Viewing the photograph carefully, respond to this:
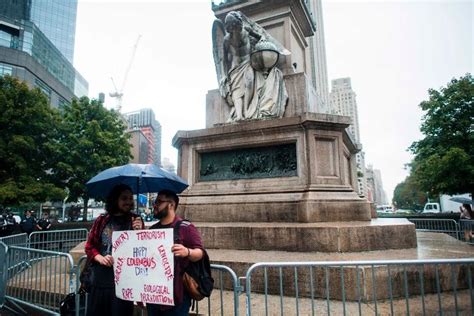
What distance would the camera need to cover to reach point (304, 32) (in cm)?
1155

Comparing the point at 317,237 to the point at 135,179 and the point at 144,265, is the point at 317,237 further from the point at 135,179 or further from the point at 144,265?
the point at 144,265

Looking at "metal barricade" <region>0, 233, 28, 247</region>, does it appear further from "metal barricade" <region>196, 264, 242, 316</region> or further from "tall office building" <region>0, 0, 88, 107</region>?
"tall office building" <region>0, 0, 88, 107</region>

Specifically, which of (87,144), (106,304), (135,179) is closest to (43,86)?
(87,144)

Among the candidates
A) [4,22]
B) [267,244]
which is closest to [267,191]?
[267,244]

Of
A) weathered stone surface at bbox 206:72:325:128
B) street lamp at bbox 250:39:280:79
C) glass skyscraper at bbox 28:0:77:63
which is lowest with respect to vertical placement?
weathered stone surface at bbox 206:72:325:128

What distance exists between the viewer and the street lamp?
28.1 feet

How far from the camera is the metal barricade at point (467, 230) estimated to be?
1124 cm

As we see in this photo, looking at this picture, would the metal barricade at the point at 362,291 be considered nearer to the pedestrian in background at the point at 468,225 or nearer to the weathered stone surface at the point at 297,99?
the weathered stone surface at the point at 297,99

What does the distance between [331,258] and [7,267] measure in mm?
6092

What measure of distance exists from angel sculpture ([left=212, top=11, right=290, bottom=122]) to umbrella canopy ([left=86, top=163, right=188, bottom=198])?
16.0 ft

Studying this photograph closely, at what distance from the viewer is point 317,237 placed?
554 cm

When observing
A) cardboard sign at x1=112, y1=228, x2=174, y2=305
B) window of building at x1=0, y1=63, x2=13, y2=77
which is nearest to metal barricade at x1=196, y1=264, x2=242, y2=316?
cardboard sign at x1=112, y1=228, x2=174, y2=305

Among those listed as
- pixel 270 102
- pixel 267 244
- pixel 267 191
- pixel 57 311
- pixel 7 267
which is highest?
pixel 270 102

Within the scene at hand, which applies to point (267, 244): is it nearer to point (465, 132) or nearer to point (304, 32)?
point (304, 32)
